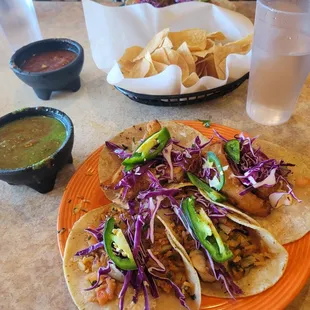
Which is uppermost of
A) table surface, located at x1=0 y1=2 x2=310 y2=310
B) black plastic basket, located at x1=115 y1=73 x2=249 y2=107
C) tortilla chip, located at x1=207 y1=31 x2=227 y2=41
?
tortilla chip, located at x1=207 y1=31 x2=227 y2=41

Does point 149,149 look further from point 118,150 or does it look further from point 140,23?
point 140,23

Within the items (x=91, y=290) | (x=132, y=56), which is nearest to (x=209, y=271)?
(x=91, y=290)

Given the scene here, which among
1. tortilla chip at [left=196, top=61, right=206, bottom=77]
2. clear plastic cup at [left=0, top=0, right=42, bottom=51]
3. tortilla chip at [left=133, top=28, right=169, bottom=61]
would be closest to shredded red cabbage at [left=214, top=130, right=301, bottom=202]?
tortilla chip at [left=196, top=61, right=206, bottom=77]

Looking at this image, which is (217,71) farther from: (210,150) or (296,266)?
(296,266)

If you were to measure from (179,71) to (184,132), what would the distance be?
35 cm

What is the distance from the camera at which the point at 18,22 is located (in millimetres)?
2764

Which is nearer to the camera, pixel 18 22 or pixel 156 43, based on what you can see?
pixel 156 43

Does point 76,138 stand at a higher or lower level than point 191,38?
lower

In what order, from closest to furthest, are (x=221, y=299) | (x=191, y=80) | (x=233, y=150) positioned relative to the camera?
(x=221, y=299) → (x=233, y=150) → (x=191, y=80)

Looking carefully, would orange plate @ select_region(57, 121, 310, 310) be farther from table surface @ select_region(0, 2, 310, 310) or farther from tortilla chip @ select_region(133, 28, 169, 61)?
tortilla chip @ select_region(133, 28, 169, 61)

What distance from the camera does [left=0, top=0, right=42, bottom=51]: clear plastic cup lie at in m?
2.67

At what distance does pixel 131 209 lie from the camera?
4.82 feet

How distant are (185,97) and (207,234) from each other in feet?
3.15

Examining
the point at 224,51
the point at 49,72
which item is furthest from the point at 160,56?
the point at 49,72
